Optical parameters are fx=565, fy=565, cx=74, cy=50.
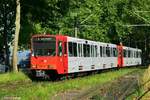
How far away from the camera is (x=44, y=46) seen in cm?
3562

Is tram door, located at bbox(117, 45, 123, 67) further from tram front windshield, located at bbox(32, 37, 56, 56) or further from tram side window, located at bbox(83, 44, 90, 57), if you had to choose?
tram front windshield, located at bbox(32, 37, 56, 56)

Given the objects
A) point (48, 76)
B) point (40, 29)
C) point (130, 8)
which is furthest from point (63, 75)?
point (130, 8)

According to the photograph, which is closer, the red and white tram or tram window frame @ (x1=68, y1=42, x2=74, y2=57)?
the red and white tram

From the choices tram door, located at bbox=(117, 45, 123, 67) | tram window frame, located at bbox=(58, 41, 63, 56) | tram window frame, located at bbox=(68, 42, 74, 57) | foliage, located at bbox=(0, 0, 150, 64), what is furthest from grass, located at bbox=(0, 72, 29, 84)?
tram door, located at bbox=(117, 45, 123, 67)

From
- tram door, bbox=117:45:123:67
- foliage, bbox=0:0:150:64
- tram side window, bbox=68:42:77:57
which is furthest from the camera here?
tram door, bbox=117:45:123:67

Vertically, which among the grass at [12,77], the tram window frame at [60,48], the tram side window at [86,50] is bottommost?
the grass at [12,77]

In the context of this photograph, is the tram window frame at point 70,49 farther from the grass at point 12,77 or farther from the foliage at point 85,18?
the foliage at point 85,18

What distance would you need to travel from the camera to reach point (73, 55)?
3794 centimetres

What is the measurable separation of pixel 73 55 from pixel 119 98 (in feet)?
58.6

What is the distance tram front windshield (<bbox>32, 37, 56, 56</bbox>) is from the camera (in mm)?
35438

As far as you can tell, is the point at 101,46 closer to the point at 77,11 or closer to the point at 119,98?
the point at 77,11

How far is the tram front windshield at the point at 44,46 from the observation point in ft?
116

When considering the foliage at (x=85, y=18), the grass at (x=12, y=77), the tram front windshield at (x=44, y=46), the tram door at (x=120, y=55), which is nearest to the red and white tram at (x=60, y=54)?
the tram front windshield at (x=44, y=46)

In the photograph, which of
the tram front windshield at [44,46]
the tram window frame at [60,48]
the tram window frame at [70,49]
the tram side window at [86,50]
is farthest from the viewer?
the tram side window at [86,50]
